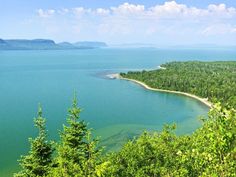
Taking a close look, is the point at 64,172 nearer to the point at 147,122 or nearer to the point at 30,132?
the point at 30,132

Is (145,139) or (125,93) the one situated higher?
(145,139)

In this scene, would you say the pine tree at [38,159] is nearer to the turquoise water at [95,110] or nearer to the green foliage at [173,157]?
the green foliage at [173,157]

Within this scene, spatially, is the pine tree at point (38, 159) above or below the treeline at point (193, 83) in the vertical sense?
above

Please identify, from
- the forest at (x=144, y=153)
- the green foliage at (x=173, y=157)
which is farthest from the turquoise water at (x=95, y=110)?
the green foliage at (x=173, y=157)

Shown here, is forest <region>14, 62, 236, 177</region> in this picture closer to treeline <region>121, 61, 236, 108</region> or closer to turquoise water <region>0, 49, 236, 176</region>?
turquoise water <region>0, 49, 236, 176</region>

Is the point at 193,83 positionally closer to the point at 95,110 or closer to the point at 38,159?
the point at 95,110

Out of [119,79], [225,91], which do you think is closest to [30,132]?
[225,91]

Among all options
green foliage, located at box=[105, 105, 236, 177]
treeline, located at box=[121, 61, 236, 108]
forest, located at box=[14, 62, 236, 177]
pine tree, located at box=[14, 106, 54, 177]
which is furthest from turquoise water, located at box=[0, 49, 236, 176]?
green foliage, located at box=[105, 105, 236, 177]

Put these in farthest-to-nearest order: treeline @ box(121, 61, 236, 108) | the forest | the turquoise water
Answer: treeline @ box(121, 61, 236, 108) → the turquoise water → the forest
